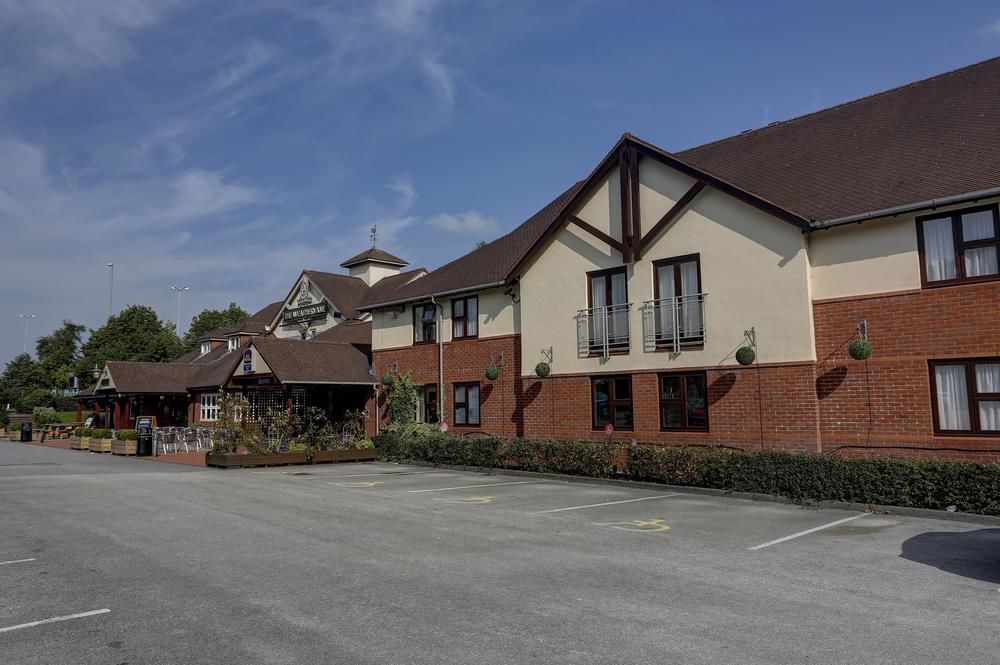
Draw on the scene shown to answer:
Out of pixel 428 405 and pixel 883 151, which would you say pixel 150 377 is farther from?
pixel 883 151

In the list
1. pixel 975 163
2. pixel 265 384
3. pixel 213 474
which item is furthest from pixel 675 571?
pixel 265 384

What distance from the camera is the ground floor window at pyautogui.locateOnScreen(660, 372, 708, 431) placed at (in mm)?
17453

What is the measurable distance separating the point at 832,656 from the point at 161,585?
255 inches

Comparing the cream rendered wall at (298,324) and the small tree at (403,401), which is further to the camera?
the cream rendered wall at (298,324)

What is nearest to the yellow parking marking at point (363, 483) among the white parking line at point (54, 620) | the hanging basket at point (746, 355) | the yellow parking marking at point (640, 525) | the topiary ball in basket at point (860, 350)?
the yellow parking marking at point (640, 525)

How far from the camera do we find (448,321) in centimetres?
2494

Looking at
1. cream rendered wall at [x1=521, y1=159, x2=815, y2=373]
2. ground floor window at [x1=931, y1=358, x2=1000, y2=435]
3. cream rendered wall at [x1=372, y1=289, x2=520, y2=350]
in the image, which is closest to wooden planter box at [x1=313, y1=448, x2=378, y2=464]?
cream rendered wall at [x1=372, y1=289, x2=520, y2=350]

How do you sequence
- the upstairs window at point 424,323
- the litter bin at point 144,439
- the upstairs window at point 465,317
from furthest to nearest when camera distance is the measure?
the litter bin at point 144,439 < the upstairs window at point 424,323 < the upstairs window at point 465,317

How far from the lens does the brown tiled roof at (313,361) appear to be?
82.0 ft

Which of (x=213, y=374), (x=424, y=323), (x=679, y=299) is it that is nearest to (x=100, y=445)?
(x=213, y=374)

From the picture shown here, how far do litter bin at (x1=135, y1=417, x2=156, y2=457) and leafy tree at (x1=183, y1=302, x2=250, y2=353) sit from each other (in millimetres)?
48862

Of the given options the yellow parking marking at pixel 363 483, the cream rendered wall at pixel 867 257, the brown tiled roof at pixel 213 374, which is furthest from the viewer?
the brown tiled roof at pixel 213 374

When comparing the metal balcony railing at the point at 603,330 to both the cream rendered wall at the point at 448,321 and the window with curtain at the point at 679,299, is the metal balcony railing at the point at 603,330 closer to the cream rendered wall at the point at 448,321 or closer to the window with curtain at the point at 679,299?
the window with curtain at the point at 679,299

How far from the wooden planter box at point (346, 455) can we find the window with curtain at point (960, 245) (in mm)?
17457
